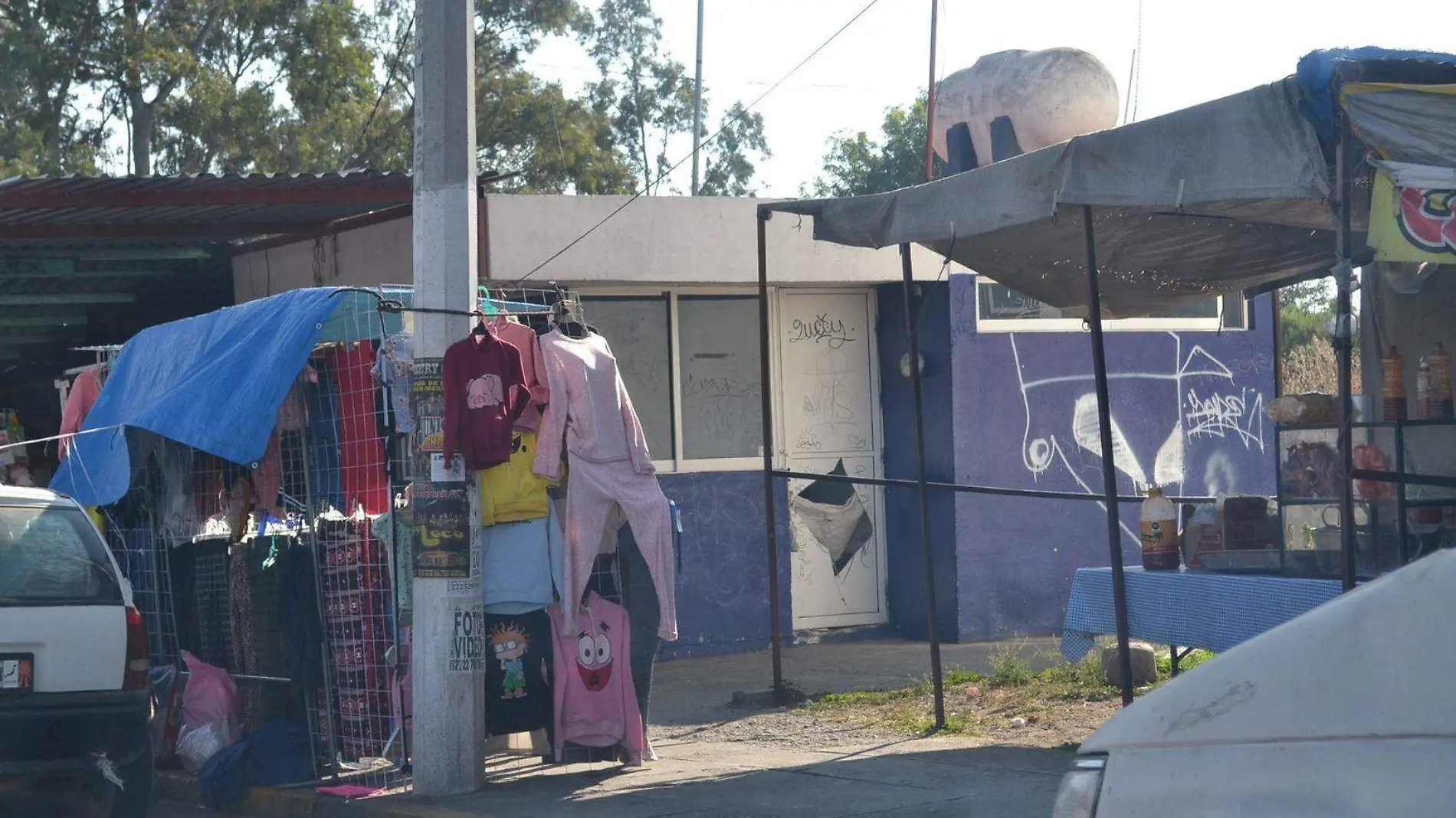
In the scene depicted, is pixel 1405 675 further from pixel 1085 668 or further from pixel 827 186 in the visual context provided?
pixel 827 186

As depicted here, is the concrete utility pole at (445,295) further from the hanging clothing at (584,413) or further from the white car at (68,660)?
the white car at (68,660)

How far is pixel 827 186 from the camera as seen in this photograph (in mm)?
46531

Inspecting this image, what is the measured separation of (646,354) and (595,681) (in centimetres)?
480

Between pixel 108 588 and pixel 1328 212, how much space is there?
5.77 meters

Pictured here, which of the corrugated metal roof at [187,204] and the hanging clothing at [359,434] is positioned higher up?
the corrugated metal roof at [187,204]

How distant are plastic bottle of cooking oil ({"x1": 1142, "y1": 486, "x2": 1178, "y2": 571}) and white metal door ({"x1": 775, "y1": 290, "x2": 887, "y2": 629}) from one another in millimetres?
4879

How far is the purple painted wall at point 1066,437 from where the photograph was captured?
12195 millimetres

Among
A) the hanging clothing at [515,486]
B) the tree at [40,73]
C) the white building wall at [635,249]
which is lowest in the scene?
the hanging clothing at [515,486]

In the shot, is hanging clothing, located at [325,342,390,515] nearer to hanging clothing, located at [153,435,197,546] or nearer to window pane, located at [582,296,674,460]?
hanging clothing, located at [153,435,197,546]

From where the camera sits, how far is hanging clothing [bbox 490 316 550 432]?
7098mm

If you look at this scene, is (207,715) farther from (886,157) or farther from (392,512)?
(886,157)

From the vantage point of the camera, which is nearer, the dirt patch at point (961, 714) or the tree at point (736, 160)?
the dirt patch at point (961, 714)

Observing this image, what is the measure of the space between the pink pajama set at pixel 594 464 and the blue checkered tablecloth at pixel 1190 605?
6.77ft

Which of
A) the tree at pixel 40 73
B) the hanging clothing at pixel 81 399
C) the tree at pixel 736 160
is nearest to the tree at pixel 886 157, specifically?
the tree at pixel 736 160
